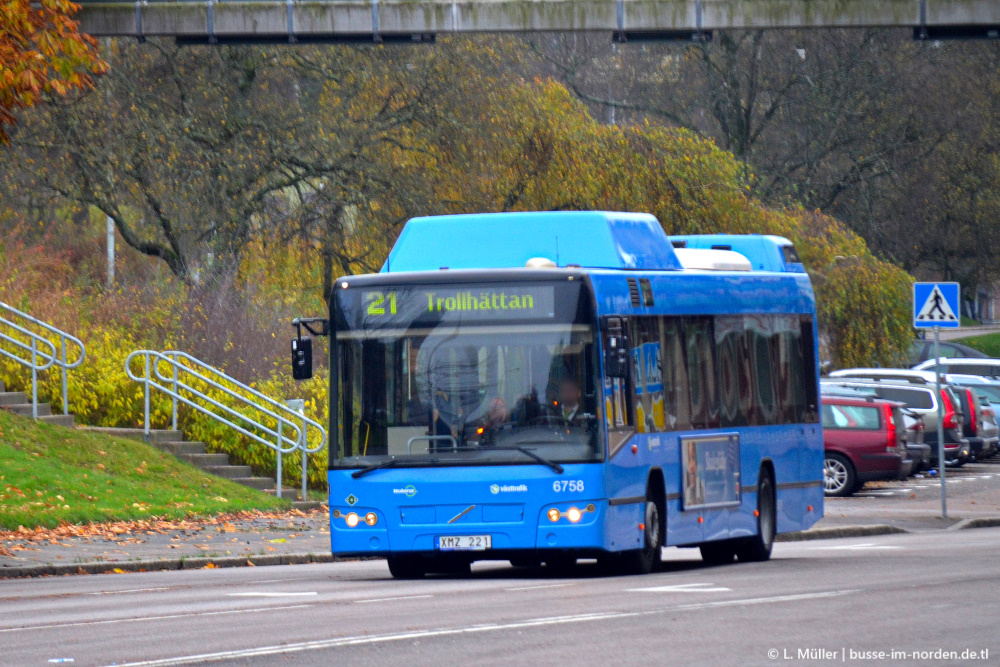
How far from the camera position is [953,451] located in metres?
36.9

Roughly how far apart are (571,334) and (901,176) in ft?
150

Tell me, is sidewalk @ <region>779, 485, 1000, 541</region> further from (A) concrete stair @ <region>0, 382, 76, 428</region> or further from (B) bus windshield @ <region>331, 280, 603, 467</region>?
(A) concrete stair @ <region>0, 382, 76, 428</region>

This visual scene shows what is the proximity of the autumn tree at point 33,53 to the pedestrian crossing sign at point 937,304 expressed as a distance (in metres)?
13.3

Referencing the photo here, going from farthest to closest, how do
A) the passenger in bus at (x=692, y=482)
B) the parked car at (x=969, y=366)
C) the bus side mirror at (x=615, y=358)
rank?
the parked car at (x=969, y=366)
the passenger in bus at (x=692, y=482)
the bus side mirror at (x=615, y=358)

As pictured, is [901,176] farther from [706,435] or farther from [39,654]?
[39,654]

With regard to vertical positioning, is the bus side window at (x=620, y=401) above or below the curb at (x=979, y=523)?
above

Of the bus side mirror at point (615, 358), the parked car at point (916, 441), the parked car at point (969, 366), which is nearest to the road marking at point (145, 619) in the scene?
the bus side mirror at point (615, 358)

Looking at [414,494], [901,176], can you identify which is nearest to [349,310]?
[414,494]

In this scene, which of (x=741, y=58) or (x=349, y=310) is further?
(x=741, y=58)

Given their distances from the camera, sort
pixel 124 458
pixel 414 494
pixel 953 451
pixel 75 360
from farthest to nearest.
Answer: pixel 953 451 → pixel 75 360 → pixel 124 458 → pixel 414 494

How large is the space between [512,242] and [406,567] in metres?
3.13

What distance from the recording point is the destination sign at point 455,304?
50.2 feet

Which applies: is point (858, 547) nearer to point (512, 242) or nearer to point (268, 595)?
point (512, 242)

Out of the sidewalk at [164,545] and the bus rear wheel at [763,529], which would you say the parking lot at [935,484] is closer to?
the bus rear wheel at [763,529]
